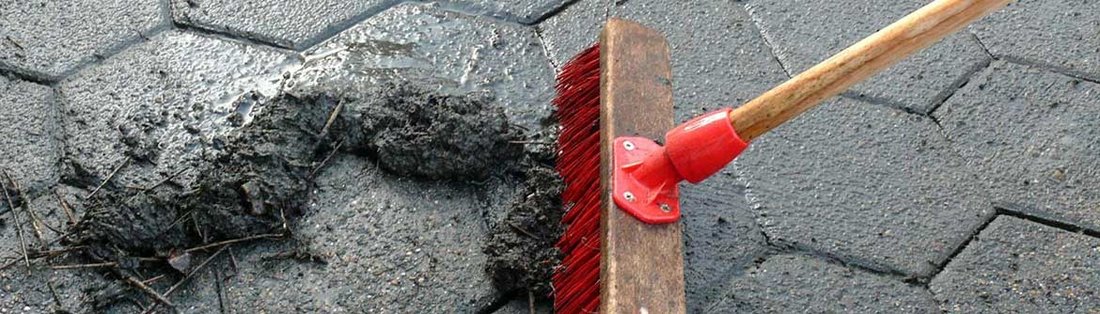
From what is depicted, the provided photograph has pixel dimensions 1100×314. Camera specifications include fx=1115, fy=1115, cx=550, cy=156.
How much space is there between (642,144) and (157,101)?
44.7 inches

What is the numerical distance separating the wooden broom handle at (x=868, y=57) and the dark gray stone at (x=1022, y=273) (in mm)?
656

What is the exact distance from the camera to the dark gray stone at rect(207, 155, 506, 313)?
7.38 ft

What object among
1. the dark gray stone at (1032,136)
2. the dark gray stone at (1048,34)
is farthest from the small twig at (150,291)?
the dark gray stone at (1048,34)

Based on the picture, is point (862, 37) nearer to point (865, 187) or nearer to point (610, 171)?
point (865, 187)

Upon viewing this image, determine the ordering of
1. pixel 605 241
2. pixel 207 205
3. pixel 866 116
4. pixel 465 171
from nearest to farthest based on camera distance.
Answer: pixel 605 241
pixel 207 205
pixel 465 171
pixel 866 116

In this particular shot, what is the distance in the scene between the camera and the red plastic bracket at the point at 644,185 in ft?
7.04

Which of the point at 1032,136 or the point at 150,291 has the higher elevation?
the point at 150,291

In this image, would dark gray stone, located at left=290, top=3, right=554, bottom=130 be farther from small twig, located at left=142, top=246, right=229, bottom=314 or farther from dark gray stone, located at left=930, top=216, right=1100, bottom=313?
dark gray stone, located at left=930, top=216, right=1100, bottom=313

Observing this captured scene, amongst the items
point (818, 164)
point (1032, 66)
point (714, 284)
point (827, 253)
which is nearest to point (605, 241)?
point (714, 284)

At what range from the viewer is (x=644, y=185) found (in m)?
2.20

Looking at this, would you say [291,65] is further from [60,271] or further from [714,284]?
[714,284]

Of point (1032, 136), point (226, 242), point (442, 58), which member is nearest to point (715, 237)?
point (442, 58)

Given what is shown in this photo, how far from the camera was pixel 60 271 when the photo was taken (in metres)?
2.20

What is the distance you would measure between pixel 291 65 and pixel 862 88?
1.42 m
